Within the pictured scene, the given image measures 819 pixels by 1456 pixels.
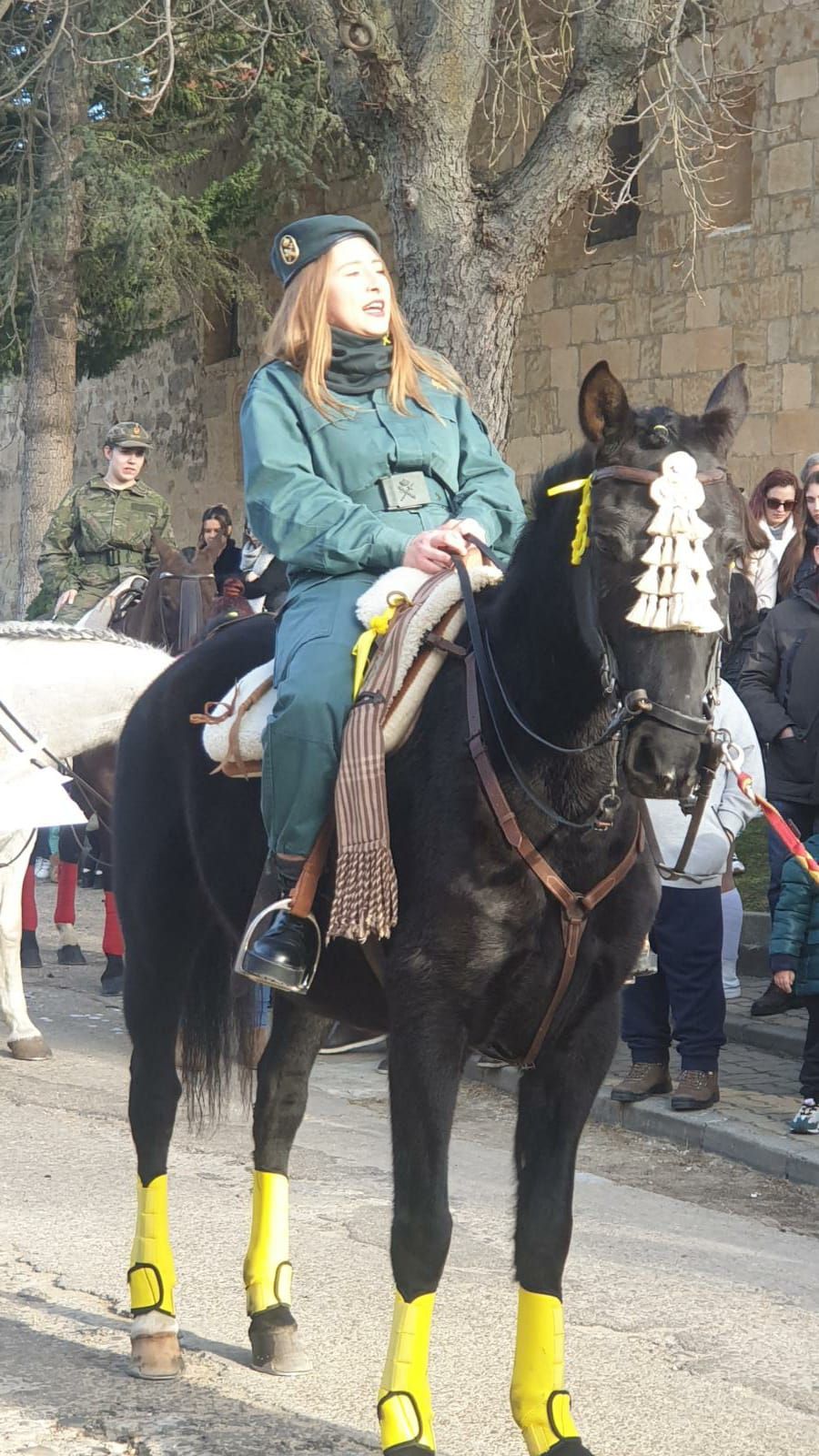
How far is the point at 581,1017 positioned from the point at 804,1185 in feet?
10.4

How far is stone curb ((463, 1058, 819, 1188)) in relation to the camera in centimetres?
663

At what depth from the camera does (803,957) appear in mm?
7055

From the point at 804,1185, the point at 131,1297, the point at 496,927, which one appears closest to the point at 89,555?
the point at 804,1185

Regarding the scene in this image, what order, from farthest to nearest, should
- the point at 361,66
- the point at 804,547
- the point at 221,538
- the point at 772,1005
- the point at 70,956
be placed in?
the point at 221,538, the point at 70,956, the point at 361,66, the point at 804,547, the point at 772,1005

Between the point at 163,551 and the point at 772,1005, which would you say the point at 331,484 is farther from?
the point at 163,551

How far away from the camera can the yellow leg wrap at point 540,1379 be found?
146 inches

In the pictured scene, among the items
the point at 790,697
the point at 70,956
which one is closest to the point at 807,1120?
the point at 790,697

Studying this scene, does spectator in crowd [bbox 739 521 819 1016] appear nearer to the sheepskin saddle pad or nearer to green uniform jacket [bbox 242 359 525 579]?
green uniform jacket [bbox 242 359 525 579]

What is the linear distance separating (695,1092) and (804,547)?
127 inches

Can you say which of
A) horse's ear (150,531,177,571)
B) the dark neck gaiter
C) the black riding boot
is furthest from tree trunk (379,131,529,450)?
the black riding boot

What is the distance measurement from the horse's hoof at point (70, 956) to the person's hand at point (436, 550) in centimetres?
758

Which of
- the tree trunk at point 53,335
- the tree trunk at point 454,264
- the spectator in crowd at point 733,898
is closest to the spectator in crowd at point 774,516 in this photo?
the spectator in crowd at point 733,898

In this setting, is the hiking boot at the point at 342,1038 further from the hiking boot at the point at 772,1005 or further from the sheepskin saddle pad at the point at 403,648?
the hiking boot at the point at 772,1005

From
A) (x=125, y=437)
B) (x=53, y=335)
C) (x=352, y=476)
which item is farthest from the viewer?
(x=53, y=335)
